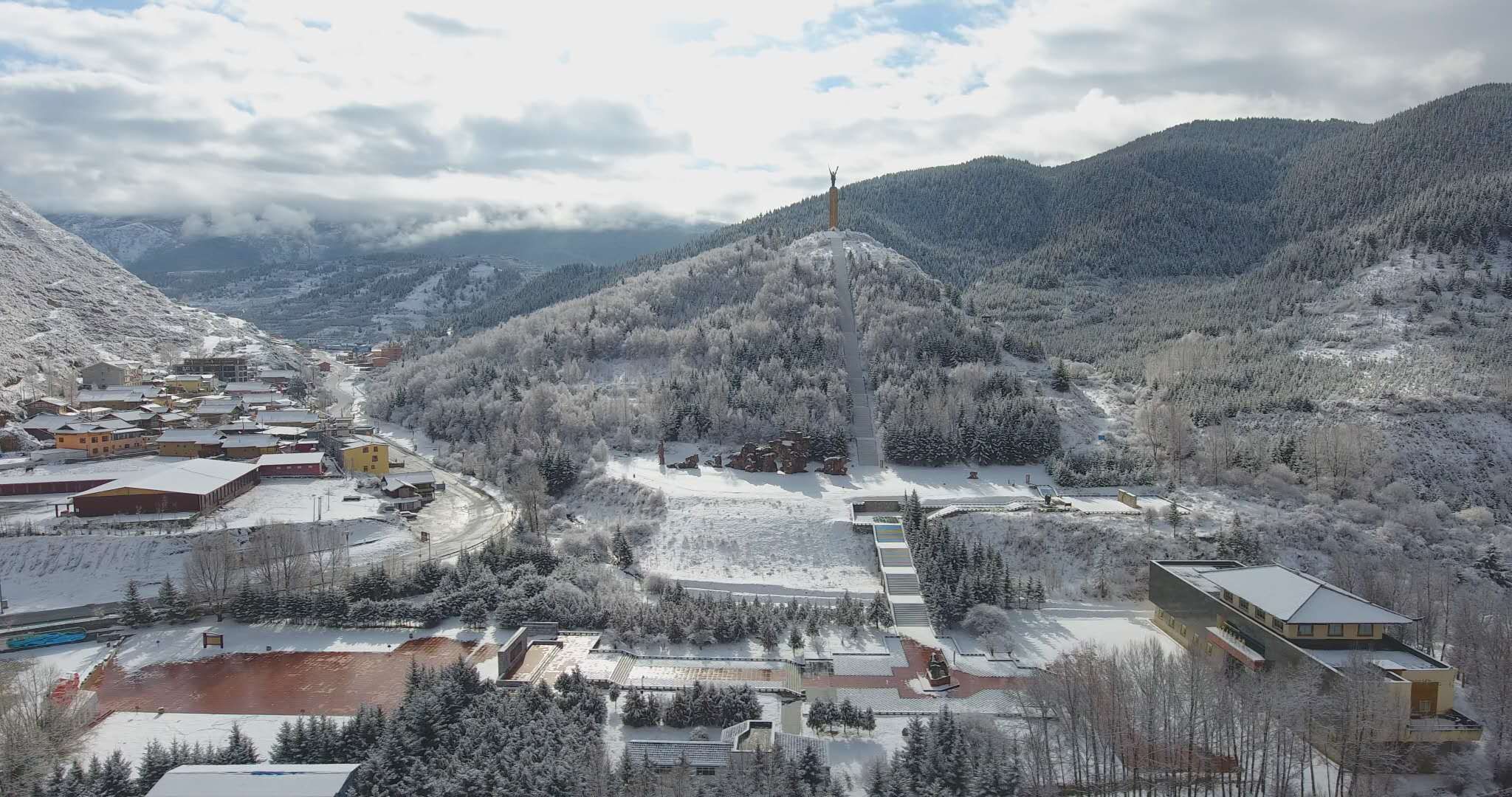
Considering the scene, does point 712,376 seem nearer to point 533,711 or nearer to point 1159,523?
point 1159,523

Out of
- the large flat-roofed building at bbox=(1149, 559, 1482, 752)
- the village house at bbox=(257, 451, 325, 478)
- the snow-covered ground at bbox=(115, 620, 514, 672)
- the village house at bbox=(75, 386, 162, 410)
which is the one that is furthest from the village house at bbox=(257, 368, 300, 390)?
the large flat-roofed building at bbox=(1149, 559, 1482, 752)

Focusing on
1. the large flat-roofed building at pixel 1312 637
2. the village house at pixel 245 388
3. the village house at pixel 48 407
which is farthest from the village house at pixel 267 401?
the large flat-roofed building at pixel 1312 637

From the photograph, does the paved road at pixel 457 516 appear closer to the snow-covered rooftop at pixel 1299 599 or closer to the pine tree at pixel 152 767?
the pine tree at pixel 152 767

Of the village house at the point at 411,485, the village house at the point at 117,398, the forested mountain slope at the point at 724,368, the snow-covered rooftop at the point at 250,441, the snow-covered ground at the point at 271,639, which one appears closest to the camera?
the snow-covered ground at the point at 271,639

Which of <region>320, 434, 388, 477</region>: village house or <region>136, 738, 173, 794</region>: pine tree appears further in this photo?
<region>320, 434, 388, 477</region>: village house

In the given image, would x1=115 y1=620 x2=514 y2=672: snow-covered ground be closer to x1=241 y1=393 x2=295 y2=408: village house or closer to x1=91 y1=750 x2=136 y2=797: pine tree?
x1=91 y1=750 x2=136 y2=797: pine tree
